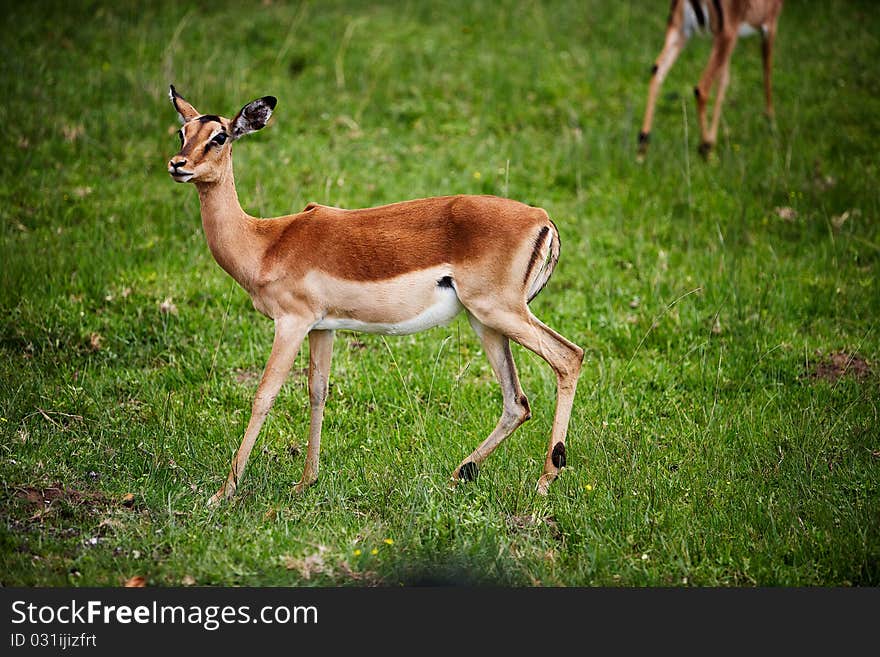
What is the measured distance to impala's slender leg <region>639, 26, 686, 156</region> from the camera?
412 inches

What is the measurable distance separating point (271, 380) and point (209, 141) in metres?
1.29

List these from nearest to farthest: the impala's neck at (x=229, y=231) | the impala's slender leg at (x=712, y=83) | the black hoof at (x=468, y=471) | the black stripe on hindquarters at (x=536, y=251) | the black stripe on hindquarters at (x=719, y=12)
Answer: the black stripe on hindquarters at (x=536, y=251) < the impala's neck at (x=229, y=231) < the black hoof at (x=468, y=471) < the impala's slender leg at (x=712, y=83) < the black stripe on hindquarters at (x=719, y=12)

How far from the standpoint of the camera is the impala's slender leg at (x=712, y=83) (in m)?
10.4

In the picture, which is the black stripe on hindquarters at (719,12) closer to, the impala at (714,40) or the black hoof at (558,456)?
the impala at (714,40)

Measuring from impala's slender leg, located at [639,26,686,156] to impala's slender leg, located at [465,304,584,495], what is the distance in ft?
16.7

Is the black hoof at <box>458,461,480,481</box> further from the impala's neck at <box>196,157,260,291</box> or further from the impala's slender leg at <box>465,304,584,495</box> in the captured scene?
the impala's neck at <box>196,157,260,291</box>

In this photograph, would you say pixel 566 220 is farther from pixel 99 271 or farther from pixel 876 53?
pixel 876 53

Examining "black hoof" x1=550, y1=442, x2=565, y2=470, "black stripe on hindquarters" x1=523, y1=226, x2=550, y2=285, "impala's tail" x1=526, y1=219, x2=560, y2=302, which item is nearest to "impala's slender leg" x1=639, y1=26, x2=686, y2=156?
"impala's tail" x1=526, y1=219, x2=560, y2=302

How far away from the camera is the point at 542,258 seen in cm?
567

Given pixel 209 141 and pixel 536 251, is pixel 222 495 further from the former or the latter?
pixel 536 251

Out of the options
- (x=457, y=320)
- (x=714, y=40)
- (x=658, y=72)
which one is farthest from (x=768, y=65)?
(x=457, y=320)

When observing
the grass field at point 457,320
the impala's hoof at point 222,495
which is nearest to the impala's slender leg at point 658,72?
the grass field at point 457,320

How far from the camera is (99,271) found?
827 centimetres

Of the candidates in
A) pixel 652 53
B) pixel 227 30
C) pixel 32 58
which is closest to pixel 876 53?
pixel 652 53
